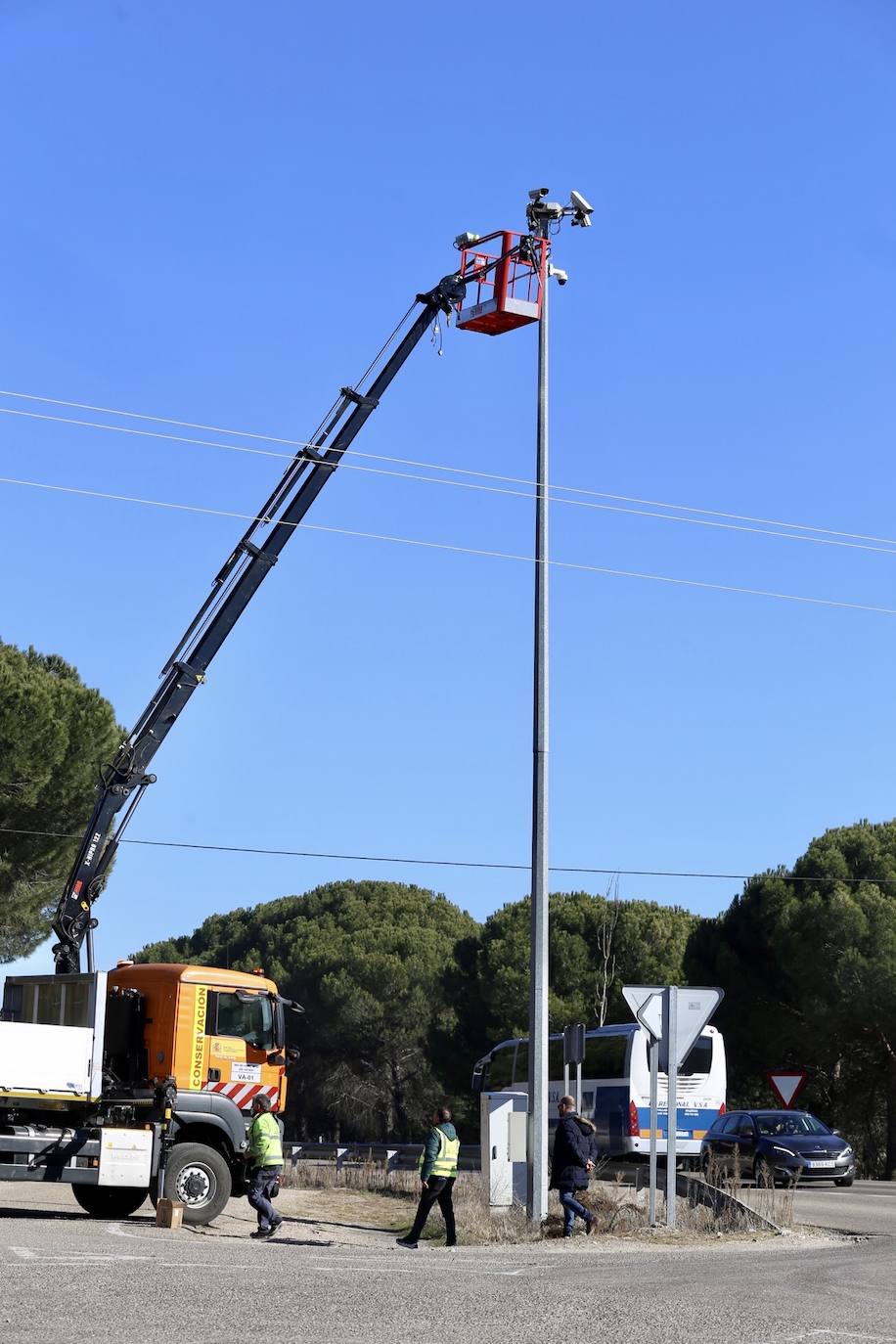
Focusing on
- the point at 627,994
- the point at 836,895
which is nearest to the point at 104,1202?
the point at 627,994

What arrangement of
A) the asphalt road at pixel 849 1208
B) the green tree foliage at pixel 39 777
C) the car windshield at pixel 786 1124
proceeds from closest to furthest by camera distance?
the asphalt road at pixel 849 1208 → the car windshield at pixel 786 1124 → the green tree foliage at pixel 39 777

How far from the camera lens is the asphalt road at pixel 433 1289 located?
386 inches

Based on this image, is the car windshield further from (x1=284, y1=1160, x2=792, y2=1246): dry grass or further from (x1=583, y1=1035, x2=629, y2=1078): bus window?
(x1=284, y1=1160, x2=792, y2=1246): dry grass

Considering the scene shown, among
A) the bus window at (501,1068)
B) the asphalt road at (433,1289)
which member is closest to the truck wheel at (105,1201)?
the asphalt road at (433,1289)

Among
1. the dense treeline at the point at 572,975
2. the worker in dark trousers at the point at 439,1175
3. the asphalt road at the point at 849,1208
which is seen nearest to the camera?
the worker in dark trousers at the point at 439,1175

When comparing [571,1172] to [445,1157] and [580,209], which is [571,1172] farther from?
[580,209]

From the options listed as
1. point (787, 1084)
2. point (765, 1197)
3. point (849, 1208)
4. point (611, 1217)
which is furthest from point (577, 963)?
point (611, 1217)

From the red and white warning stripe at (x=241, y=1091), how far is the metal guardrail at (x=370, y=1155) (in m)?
9.48

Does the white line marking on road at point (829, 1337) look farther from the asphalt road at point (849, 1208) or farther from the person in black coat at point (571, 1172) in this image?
the person in black coat at point (571, 1172)

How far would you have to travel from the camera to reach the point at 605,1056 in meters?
31.0

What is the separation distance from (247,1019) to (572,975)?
33.7m

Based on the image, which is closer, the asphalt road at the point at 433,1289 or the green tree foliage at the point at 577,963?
the asphalt road at the point at 433,1289

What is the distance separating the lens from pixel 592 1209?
61.5 ft

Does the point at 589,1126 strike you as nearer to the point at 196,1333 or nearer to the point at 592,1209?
the point at 592,1209
